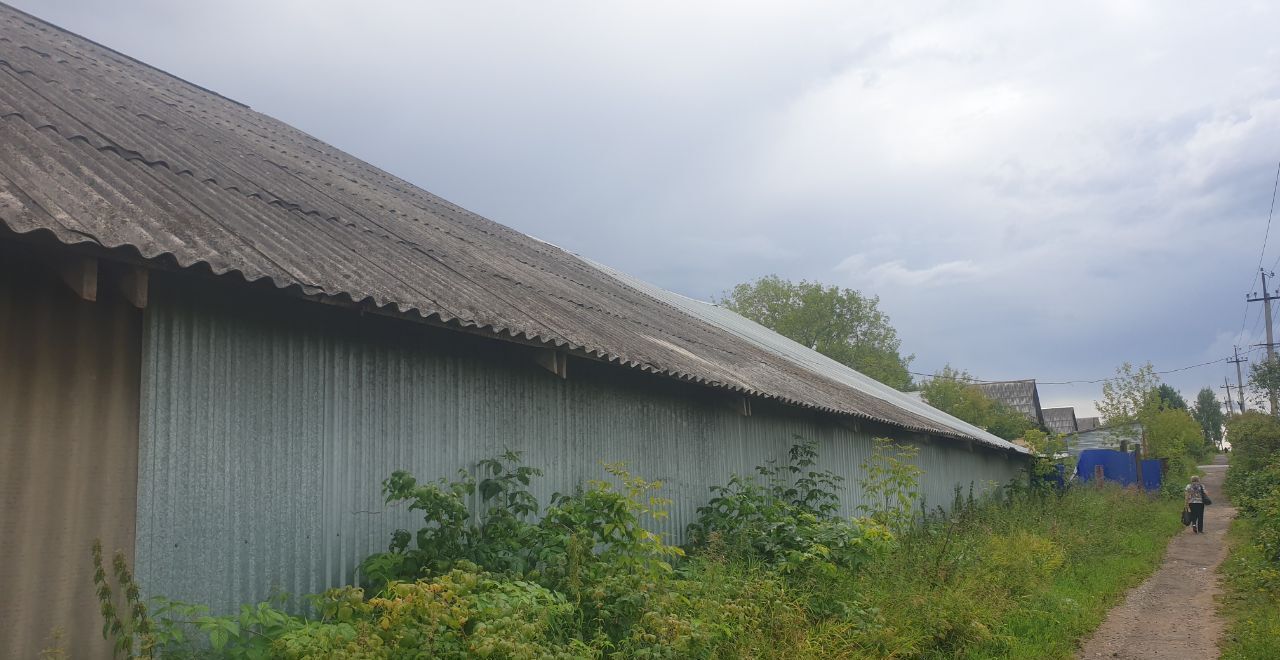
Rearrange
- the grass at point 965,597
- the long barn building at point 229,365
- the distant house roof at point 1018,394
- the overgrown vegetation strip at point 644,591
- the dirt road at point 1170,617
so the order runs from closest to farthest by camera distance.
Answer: the long barn building at point 229,365 → the overgrown vegetation strip at point 644,591 → the grass at point 965,597 → the dirt road at point 1170,617 → the distant house roof at point 1018,394

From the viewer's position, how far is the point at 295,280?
4.60 metres

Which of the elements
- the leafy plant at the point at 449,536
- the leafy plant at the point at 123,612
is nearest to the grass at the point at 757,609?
the leafy plant at the point at 449,536

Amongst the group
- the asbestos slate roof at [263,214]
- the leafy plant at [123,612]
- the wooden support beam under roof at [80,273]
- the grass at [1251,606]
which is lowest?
the grass at [1251,606]

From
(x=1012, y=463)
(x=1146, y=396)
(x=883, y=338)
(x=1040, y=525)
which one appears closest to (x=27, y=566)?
(x=1040, y=525)

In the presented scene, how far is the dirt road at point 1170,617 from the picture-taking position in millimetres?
8648

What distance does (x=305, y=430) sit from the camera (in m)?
5.08

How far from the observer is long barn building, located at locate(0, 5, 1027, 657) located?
12.6ft

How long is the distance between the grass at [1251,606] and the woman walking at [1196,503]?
6.10m

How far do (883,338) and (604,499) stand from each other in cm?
5180

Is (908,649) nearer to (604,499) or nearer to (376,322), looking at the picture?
(604,499)

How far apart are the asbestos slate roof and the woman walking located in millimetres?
12050

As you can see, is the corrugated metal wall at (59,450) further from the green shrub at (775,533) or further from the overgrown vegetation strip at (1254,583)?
the overgrown vegetation strip at (1254,583)

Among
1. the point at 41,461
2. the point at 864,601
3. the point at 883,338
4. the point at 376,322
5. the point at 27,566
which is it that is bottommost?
the point at 864,601

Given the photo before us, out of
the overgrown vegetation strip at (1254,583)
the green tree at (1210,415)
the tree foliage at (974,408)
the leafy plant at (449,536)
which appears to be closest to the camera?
the leafy plant at (449,536)
